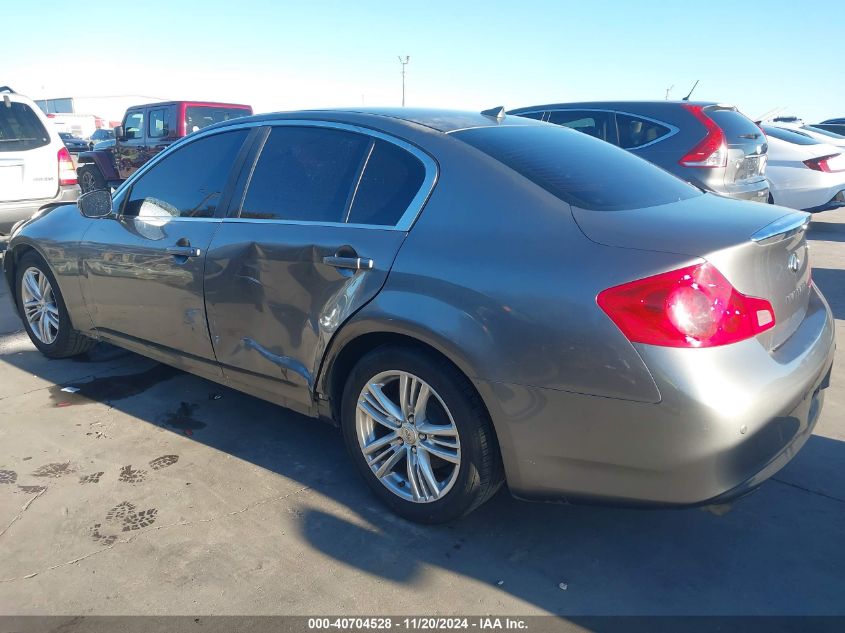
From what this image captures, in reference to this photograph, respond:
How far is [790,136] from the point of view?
9383mm

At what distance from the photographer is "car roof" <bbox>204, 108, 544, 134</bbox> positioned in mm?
2918

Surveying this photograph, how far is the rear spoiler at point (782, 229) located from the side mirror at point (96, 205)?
11.3 feet

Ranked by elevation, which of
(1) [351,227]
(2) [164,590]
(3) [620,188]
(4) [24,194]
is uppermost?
(3) [620,188]

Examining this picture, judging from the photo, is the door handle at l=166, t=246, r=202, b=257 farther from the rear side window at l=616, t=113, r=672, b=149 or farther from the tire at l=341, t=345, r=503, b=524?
the rear side window at l=616, t=113, r=672, b=149

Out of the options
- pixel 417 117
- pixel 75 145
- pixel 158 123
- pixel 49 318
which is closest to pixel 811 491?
pixel 417 117

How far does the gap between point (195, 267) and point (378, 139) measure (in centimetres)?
116

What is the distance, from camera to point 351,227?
2779mm

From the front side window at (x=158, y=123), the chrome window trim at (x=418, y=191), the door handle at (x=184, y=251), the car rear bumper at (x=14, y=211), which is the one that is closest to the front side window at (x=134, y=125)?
the front side window at (x=158, y=123)

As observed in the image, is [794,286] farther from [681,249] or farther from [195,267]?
[195,267]

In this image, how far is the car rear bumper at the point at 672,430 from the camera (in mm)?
2027

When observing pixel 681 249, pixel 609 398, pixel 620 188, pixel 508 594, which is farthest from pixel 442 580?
pixel 620 188

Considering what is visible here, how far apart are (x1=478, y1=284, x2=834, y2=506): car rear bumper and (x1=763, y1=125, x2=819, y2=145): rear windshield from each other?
817 centimetres

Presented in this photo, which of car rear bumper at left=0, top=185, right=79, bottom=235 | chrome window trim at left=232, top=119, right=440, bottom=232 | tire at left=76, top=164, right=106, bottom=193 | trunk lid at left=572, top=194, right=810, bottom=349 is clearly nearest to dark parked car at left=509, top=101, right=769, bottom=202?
trunk lid at left=572, top=194, right=810, bottom=349

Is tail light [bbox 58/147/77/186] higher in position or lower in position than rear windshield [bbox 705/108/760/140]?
lower
